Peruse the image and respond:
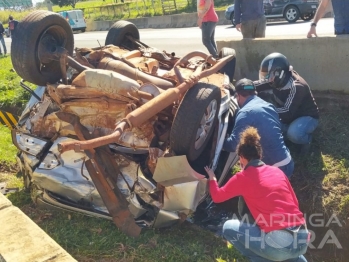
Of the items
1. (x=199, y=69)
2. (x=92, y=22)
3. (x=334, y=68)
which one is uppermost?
(x=199, y=69)

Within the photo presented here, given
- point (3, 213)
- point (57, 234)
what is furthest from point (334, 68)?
point (3, 213)

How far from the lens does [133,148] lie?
384cm

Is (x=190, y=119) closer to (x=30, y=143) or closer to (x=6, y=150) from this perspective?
(x=30, y=143)

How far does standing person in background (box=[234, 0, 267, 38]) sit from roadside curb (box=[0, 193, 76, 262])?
4844 millimetres

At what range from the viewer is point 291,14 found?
15.7 m

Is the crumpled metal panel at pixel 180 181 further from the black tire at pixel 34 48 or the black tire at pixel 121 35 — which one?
the black tire at pixel 121 35

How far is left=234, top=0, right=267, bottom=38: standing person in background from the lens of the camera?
6680 mm

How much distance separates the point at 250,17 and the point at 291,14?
9.84 meters

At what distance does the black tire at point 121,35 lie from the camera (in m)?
5.82

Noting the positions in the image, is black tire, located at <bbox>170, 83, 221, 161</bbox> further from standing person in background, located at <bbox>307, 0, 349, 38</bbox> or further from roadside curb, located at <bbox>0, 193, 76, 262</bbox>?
standing person in background, located at <bbox>307, 0, 349, 38</bbox>

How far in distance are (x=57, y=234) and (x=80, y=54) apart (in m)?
2.03

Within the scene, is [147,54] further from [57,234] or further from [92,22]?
[92,22]

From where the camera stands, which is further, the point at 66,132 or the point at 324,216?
the point at 324,216

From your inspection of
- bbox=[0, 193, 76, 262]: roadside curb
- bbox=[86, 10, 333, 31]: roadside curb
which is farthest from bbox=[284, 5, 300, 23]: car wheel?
bbox=[0, 193, 76, 262]: roadside curb
